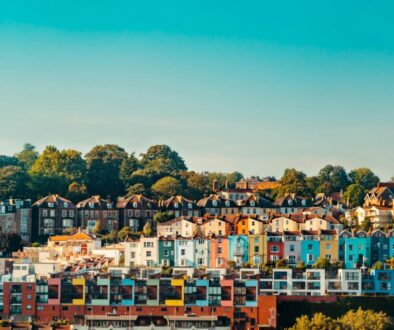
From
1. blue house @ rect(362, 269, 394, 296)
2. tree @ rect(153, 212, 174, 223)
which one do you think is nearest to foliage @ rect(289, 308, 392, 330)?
blue house @ rect(362, 269, 394, 296)

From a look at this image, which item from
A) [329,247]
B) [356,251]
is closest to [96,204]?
[329,247]

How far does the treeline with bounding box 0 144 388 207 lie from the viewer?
9306cm

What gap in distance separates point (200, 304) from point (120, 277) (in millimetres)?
4145

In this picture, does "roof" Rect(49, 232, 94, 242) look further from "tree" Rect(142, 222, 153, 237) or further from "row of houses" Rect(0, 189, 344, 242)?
"tree" Rect(142, 222, 153, 237)

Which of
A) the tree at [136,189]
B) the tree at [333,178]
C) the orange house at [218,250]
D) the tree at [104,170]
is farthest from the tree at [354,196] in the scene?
the orange house at [218,250]

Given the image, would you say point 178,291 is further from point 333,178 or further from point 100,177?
point 333,178

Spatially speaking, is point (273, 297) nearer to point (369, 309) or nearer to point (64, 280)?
point (369, 309)

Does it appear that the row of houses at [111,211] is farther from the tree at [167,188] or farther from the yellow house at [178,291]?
the yellow house at [178,291]

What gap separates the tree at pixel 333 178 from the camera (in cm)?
10231

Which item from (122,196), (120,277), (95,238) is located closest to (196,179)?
(122,196)

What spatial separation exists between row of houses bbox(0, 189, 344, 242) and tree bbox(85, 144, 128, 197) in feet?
17.2

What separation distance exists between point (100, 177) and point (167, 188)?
5171mm

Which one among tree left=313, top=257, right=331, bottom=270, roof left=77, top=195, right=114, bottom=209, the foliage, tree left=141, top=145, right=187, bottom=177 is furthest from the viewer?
tree left=141, top=145, right=187, bottom=177

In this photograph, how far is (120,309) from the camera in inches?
2805
